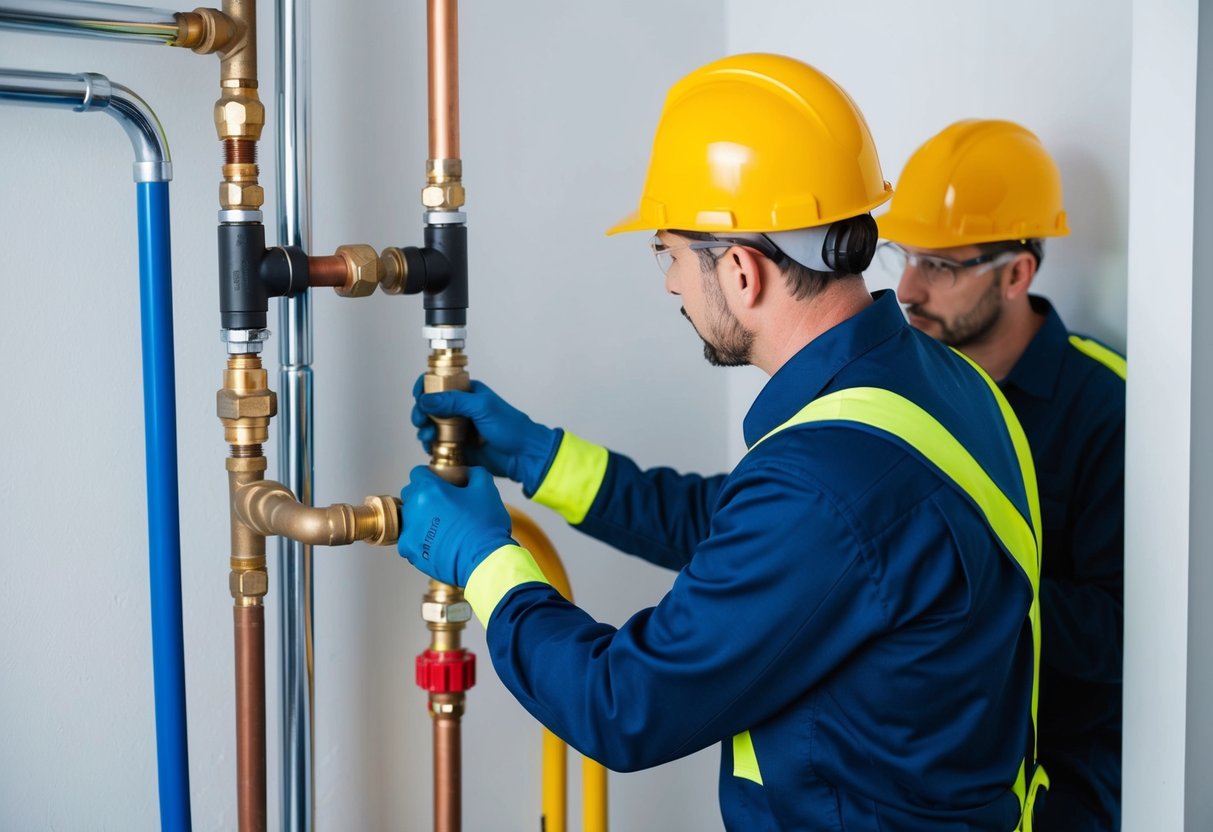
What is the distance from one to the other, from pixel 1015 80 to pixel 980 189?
17 cm

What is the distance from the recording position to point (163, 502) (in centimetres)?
102

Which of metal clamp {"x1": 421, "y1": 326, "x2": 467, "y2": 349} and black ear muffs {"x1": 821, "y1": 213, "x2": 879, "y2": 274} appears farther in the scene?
metal clamp {"x1": 421, "y1": 326, "x2": 467, "y2": 349}

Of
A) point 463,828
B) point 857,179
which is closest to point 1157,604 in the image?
point 857,179

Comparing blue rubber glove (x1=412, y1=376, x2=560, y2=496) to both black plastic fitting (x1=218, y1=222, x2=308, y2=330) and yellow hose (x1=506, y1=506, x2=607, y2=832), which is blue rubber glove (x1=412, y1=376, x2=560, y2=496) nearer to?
yellow hose (x1=506, y1=506, x2=607, y2=832)

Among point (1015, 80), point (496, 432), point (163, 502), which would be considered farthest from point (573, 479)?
point (1015, 80)

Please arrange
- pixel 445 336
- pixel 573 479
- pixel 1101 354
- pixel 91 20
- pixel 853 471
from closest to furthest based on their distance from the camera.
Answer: pixel 853 471 → pixel 91 20 → pixel 445 336 → pixel 573 479 → pixel 1101 354

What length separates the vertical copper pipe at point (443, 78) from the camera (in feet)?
3.71

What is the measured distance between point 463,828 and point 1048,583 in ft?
2.32

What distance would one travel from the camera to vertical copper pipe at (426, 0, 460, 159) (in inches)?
44.5

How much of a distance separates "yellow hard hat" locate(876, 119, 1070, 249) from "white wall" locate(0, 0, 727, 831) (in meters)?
0.33

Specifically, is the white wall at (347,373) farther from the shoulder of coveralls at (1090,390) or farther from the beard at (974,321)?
the shoulder of coveralls at (1090,390)

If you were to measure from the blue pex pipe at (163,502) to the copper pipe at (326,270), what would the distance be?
0.40ft

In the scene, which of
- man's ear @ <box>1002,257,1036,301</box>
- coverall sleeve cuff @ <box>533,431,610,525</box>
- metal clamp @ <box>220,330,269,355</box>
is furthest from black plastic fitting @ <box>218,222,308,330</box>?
man's ear @ <box>1002,257,1036,301</box>

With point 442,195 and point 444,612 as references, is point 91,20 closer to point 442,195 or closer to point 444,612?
point 442,195
